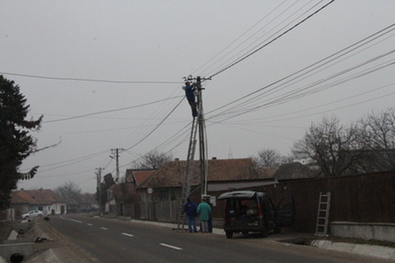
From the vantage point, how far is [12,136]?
3030cm

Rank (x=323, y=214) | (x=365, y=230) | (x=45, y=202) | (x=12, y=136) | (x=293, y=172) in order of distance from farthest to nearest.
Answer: (x=45, y=202) < (x=293, y=172) < (x=12, y=136) < (x=323, y=214) < (x=365, y=230)

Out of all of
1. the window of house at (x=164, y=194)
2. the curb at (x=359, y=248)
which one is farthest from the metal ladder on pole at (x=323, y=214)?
the window of house at (x=164, y=194)

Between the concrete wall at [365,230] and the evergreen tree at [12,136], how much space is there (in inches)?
810

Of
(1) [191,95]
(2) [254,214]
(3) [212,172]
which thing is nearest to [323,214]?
(2) [254,214]

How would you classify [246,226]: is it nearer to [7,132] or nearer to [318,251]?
[318,251]

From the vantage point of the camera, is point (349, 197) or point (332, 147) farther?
point (332, 147)

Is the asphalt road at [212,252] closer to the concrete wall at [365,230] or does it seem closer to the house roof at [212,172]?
the concrete wall at [365,230]

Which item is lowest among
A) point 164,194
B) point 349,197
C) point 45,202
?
point 349,197

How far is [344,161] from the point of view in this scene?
1517 inches

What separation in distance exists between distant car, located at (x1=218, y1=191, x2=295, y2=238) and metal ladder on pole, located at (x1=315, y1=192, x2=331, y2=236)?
5.34 ft

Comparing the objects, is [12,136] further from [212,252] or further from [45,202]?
[45,202]

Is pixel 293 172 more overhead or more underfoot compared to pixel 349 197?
more overhead

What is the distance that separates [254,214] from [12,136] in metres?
18.5

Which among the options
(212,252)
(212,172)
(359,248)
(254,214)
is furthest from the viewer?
(212,172)
